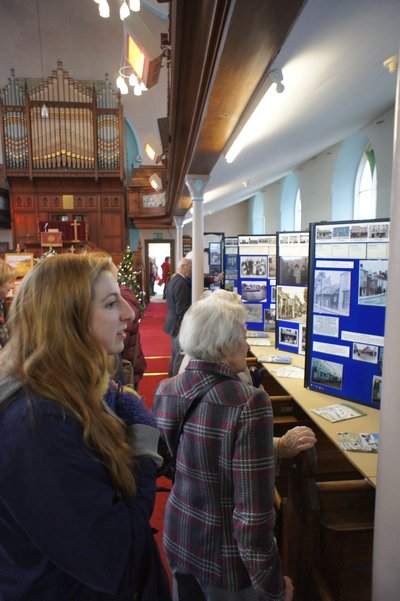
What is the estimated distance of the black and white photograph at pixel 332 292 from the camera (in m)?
2.33

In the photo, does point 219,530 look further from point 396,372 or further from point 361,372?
point 361,372

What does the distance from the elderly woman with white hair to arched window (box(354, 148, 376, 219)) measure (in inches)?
260

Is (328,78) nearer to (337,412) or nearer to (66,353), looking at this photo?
(337,412)

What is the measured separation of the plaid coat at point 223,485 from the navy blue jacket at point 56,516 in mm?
384

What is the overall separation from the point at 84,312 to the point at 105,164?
39.9 ft

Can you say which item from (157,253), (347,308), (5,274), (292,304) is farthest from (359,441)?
(157,253)

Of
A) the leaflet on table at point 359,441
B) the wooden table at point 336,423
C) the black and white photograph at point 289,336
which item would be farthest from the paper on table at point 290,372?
the leaflet on table at point 359,441

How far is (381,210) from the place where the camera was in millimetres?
5758

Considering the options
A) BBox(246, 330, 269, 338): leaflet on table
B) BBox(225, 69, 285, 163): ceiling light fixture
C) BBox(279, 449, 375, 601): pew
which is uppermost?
BBox(225, 69, 285, 163): ceiling light fixture

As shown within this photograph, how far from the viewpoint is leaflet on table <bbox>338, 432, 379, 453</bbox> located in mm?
1768

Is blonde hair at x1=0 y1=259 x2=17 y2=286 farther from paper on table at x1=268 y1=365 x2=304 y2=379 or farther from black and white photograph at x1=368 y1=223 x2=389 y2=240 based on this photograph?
black and white photograph at x1=368 y1=223 x2=389 y2=240

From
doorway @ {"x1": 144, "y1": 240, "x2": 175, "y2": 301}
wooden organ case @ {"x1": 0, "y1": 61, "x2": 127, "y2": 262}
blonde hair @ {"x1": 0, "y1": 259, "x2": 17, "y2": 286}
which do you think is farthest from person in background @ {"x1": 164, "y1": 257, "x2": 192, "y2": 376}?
Result: doorway @ {"x1": 144, "y1": 240, "x2": 175, "y2": 301}

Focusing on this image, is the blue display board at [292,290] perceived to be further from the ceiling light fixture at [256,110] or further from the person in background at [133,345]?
the person in background at [133,345]

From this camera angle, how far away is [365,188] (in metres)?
7.36
